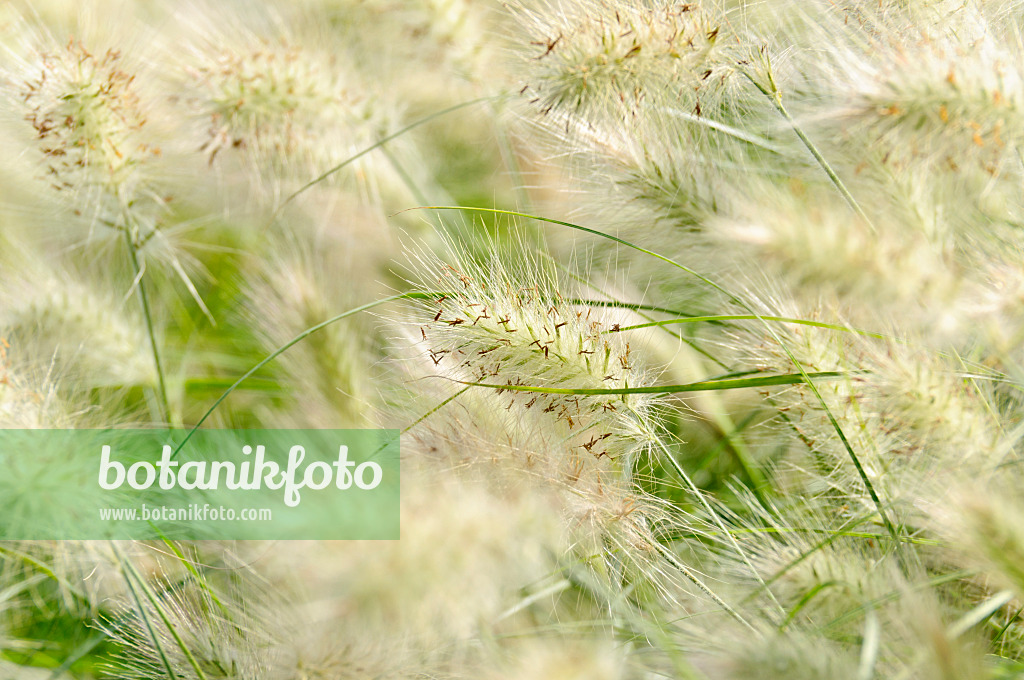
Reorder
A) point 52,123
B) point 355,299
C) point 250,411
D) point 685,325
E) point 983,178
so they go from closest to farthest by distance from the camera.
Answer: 1. point 983,178
2. point 52,123
3. point 685,325
4. point 355,299
5. point 250,411

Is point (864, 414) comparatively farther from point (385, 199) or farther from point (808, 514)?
point (385, 199)

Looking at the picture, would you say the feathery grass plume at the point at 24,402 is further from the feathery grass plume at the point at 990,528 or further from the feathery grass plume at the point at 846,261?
the feathery grass plume at the point at 990,528

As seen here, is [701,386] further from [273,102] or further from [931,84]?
[273,102]

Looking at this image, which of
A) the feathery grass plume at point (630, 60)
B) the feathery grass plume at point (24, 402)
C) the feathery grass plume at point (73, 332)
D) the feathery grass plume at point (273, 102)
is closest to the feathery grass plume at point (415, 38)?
the feathery grass plume at point (273, 102)

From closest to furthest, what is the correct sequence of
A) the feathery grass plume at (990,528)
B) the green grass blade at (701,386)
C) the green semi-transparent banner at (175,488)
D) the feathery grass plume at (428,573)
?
the feathery grass plume at (990,528) → the green grass blade at (701,386) → the feathery grass plume at (428,573) → the green semi-transparent banner at (175,488)

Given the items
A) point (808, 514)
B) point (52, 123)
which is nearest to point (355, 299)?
point (52, 123)

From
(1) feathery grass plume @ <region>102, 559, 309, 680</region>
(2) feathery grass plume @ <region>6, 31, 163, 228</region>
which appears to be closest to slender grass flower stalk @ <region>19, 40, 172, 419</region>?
(2) feathery grass plume @ <region>6, 31, 163, 228</region>

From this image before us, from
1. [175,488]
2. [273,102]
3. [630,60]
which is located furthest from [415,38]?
[175,488]
